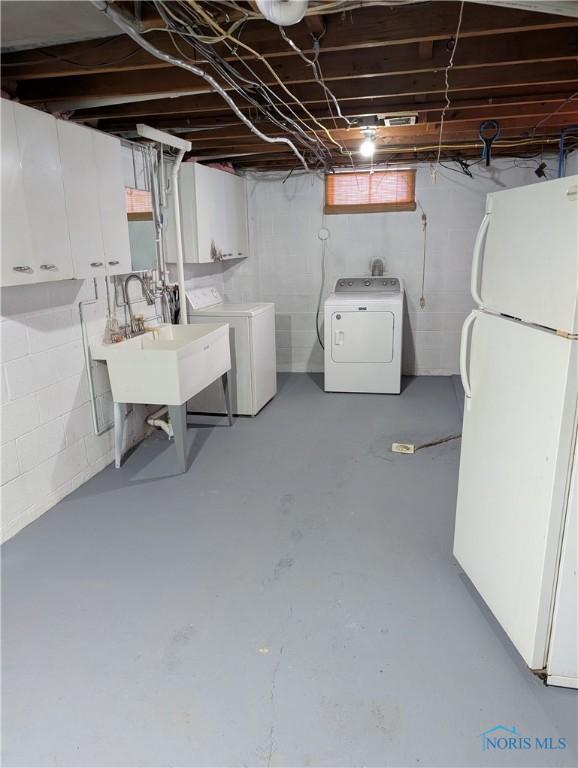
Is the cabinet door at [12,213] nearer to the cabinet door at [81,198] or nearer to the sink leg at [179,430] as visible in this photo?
the cabinet door at [81,198]

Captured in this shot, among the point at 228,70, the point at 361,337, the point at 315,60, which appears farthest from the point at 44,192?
the point at 361,337

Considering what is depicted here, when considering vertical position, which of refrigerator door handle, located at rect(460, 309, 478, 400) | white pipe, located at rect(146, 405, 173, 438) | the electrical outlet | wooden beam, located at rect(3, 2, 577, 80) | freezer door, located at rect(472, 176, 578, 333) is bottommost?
the electrical outlet

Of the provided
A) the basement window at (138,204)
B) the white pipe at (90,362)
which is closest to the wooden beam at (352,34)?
the basement window at (138,204)

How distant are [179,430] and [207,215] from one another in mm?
2062

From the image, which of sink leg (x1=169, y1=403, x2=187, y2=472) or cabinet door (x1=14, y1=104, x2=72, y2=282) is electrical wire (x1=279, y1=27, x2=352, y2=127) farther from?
sink leg (x1=169, y1=403, x2=187, y2=472)

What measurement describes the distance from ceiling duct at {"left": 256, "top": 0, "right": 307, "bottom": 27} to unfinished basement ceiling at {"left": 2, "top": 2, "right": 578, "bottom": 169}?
22 cm

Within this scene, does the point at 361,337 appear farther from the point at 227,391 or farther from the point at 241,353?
the point at 227,391

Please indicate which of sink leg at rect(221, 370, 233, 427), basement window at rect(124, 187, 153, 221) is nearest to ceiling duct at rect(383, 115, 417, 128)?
basement window at rect(124, 187, 153, 221)

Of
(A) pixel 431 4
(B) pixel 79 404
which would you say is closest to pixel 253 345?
(B) pixel 79 404

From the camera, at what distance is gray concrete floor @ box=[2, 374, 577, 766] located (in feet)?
5.00

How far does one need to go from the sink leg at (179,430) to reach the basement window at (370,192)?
3.17 m

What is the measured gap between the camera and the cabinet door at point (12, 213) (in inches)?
86.0

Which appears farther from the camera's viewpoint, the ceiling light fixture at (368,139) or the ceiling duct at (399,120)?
the ceiling light fixture at (368,139)

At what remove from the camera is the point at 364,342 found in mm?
4871
